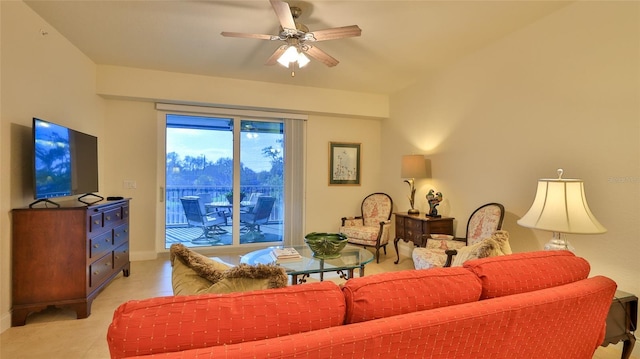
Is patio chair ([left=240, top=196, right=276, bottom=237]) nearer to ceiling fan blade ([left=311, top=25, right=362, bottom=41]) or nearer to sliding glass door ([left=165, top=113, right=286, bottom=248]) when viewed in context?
sliding glass door ([left=165, top=113, right=286, bottom=248])

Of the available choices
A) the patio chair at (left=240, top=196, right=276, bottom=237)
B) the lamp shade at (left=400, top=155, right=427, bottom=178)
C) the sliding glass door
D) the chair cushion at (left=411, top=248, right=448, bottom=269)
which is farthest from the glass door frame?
the chair cushion at (left=411, top=248, right=448, bottom=269)

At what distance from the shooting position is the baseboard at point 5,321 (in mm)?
2394

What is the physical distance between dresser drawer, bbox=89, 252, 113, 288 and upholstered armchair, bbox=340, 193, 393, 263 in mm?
2737

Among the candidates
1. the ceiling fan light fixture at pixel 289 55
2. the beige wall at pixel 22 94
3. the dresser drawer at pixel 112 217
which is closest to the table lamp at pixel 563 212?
the ceiling fan light fixture at pixel 289 55

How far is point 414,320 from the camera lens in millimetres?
1032

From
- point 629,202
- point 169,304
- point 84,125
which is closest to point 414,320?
point 169,304

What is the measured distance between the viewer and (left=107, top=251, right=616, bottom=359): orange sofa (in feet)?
2.83

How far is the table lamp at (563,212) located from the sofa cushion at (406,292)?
1110mm

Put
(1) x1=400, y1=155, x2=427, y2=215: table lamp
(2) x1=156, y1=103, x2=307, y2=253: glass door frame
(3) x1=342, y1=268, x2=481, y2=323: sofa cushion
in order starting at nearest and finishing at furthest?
(3) x1=342, y1=268, x2=481, y2=323: sofa cushion, (1) x1=400, y1=155, x2=427, y2=215: table lamp, (2) x1=156, y1=103, x2=307, y2=253: glass door frame

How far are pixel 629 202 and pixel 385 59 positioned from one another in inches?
103

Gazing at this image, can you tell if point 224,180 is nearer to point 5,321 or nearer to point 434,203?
point 5,321

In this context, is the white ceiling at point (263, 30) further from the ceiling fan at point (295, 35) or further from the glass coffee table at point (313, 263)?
the glass coffee table at point (313, 263)

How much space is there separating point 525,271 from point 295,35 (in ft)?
7.63

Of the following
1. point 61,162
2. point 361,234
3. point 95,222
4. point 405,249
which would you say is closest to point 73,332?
point 95,222
